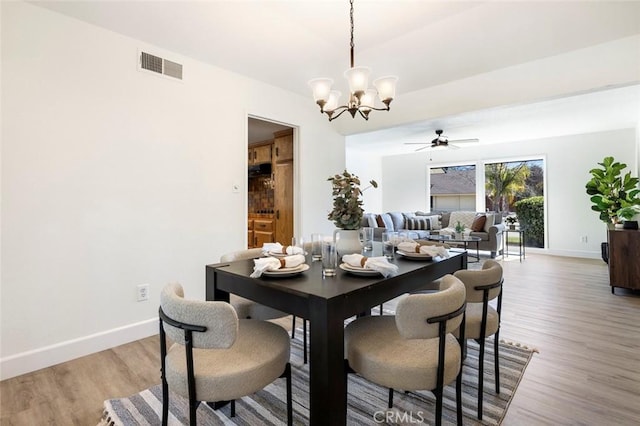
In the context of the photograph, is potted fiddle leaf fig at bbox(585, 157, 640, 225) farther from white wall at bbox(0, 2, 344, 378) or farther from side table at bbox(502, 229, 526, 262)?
white wall at bbox(0, 2, 344, 378)

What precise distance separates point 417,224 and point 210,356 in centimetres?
667

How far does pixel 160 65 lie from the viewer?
2752 mm

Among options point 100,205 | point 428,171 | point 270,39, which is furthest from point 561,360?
point 428,171

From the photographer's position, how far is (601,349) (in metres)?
2.40

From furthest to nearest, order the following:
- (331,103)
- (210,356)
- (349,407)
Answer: (331,103) → (349,407) → (210,356)

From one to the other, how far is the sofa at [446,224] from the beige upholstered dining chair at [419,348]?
4.23 metres

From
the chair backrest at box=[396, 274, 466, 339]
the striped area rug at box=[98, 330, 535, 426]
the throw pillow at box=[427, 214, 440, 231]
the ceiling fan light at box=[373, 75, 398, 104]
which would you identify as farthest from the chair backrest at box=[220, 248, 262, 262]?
the throw pillow at box=[427, 214, 440, 231]

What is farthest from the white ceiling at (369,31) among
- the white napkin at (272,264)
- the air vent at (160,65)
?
the white napkin at (272,264)

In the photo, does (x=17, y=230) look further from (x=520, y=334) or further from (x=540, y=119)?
(x=540, y=119)

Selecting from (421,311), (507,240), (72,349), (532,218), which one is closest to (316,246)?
(421,311)

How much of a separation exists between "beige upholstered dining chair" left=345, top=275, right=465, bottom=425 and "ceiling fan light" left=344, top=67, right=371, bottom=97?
1.38 meters

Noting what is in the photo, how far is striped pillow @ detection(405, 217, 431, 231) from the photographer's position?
736 centimetres

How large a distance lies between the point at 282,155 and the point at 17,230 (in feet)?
10.2

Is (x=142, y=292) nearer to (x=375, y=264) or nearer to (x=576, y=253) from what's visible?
(x=375, y=264)
